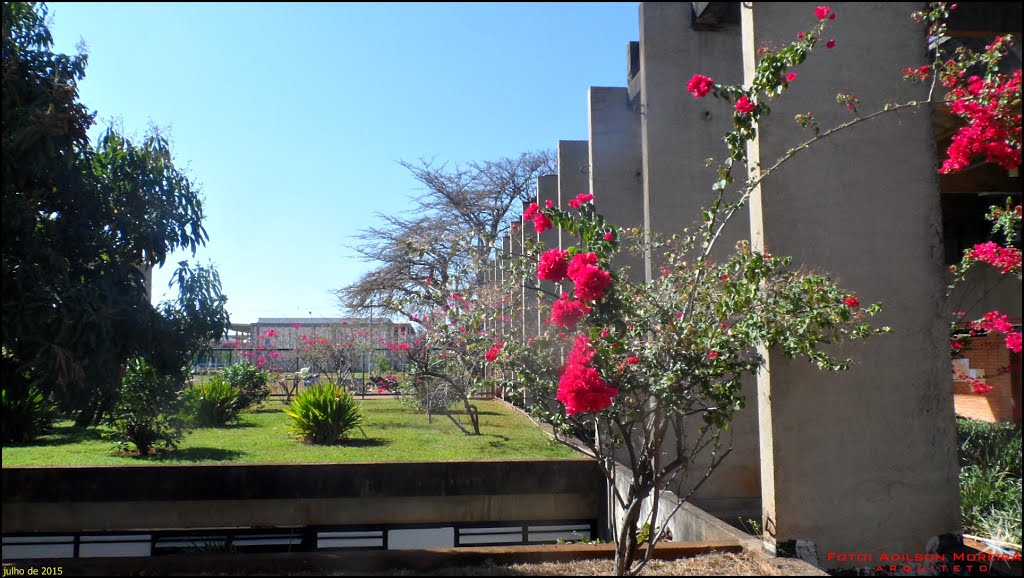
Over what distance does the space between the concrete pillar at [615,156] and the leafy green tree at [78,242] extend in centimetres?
687

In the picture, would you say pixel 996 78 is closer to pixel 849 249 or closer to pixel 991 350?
pixel 849 249

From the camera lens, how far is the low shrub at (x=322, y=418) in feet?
36.2

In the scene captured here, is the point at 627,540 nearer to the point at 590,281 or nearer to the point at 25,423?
the point at 590,281

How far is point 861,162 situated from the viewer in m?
4.94

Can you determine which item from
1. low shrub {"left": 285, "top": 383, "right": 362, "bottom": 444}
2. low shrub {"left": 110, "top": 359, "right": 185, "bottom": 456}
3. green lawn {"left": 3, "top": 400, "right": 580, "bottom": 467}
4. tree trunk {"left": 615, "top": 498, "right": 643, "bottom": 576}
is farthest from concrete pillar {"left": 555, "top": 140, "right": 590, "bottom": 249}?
tree trunk {"left": 615, "top": 498, "right": 643, "bottom": 576}

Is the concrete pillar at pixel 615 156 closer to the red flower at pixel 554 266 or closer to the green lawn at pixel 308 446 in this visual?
the green lawn at pixel 308 446

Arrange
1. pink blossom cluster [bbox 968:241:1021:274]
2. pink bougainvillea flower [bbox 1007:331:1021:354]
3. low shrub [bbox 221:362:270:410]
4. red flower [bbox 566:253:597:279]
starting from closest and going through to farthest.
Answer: red flower [bbox 566:253:597:279], pink blossom cluster [bbox 968:241:1021:274], pink bougainvillea flower [bbox 1007:331:1021:354], low shrub [bbox 221:362:270:410]

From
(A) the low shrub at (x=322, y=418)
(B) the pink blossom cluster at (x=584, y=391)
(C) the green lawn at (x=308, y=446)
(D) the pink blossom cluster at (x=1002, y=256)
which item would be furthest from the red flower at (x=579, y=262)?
(A) the low shrub at (x=322, y=418)

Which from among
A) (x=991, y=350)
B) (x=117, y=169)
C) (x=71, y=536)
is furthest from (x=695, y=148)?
(x=991, y=350)

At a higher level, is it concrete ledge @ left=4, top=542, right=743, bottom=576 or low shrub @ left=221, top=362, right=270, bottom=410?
low shrub @ left=221, top=362, right=270, bottom=410

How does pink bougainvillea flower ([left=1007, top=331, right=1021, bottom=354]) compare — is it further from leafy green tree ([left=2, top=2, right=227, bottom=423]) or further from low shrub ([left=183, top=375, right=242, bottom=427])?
low shrub ([left=183, top=375, right=242, bottom=427])

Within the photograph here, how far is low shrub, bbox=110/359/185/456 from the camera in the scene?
22.4ft

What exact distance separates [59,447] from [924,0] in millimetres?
12037

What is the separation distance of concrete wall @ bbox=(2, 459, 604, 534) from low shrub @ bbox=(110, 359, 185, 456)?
2.46 ft
